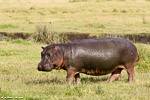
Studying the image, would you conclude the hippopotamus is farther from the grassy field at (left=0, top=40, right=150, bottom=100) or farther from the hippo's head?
the grassy field at (left=0, top=40, right=150, bottom=100)

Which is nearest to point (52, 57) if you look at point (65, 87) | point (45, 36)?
point (65, 87)

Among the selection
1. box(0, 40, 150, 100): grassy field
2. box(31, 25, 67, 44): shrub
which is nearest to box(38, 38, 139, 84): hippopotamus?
box(0, 40, 150, 100): grassy field

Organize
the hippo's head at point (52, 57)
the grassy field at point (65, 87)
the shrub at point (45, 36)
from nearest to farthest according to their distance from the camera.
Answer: the grassy field at point (65, 87) → the hippo's head at point (52, 57) → the shrub at point (45, 36)

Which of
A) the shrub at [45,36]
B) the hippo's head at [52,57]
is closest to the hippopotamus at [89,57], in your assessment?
the hippo's head at [52,57]

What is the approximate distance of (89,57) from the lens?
26.6 feet

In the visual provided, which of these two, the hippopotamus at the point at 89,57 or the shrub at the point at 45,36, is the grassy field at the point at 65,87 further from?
the shrub at the point at 45,36

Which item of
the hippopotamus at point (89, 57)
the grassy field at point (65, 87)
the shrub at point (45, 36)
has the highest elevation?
the hippopotamus at point (89, 57)

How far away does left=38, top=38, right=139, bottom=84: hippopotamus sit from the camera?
26.0 ft

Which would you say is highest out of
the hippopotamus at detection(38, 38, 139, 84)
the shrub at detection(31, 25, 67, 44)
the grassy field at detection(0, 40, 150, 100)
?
the hippopotamus at detection(38, 38, 139, 84)

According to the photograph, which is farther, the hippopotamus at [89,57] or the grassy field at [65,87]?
the hippopotamus at [89,57]

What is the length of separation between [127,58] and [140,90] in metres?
1.13

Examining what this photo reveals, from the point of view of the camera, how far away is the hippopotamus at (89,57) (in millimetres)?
7914

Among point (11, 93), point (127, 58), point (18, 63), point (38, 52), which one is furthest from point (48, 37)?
point (11, 93)

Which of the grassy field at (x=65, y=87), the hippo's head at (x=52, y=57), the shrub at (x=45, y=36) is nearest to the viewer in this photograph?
the grassy field at (x=65, y=87)
